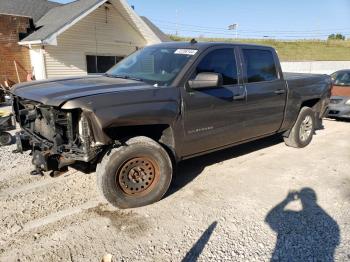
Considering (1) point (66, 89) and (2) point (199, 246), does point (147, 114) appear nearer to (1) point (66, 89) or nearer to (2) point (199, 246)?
(1) point (66, 89)

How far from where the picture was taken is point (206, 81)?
414 centimetres

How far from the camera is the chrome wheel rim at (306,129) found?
6.69 m

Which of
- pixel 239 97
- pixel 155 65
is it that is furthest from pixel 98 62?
pixel 239 97

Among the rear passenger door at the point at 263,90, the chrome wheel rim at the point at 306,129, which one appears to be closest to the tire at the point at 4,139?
the rear passenger door at the point at 263,90

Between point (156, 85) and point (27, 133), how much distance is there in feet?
6.22

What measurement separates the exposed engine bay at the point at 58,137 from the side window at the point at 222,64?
1.81 metres

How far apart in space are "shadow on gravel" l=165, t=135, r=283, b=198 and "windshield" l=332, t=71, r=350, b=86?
13.6ft

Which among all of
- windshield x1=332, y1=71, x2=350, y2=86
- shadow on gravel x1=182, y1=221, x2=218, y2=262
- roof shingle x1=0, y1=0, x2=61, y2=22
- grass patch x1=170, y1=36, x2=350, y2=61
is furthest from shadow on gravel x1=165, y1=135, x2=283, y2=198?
grass patch x1=170, y1=36, x2=350, y2=61

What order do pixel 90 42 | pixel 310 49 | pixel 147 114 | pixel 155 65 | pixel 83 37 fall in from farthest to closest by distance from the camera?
pixel 310 49 < pixel 90 42 < pixel 83 37 < pixel 155 65 < pixel 147 114

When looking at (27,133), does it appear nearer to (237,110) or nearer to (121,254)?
(121,254)

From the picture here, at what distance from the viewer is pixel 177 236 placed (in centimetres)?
338

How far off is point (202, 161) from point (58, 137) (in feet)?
9.29

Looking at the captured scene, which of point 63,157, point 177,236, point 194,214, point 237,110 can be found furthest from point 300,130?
point 63,157

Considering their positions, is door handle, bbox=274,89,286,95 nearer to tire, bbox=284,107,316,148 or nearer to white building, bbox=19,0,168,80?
tire, bbox=284,107,316,148
